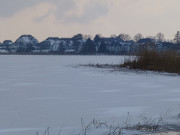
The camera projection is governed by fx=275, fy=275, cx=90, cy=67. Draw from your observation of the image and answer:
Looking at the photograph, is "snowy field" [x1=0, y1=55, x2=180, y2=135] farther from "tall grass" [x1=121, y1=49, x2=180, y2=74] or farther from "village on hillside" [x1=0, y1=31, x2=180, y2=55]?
"village on hillside" [x1=0, y1=31, x2=180, y2=55]

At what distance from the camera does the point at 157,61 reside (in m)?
14.9

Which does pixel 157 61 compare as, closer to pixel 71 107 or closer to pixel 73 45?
pixel 71 107

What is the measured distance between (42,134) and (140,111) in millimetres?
2025

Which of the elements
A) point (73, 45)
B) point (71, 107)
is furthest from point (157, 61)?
point (73, 45)

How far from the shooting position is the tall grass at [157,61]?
46.3 feet

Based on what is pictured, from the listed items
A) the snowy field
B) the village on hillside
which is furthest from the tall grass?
the village on hillside

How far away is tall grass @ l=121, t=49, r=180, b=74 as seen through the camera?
14.1 metres

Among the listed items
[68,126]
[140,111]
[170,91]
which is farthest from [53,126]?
[170,91]

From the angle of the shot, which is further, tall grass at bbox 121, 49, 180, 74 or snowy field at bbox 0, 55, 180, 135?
tall grass at bbox 121, 49, 180, 74

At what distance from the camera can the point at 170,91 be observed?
23.4 feet

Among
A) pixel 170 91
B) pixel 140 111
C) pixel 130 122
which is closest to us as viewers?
pixel 130 122

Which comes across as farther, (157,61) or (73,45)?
(73,45)

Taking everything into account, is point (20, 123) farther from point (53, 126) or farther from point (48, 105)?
point (48, 105)

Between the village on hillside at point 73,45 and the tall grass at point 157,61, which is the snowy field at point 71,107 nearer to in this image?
the tall grass at point 157,61
